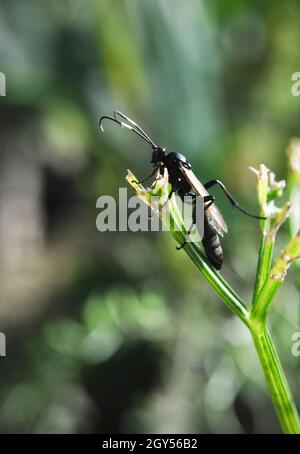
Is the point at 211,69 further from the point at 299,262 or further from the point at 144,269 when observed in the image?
the point at 299,262

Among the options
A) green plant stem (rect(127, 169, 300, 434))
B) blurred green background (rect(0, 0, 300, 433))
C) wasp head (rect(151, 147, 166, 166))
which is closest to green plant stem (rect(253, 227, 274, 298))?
green plant stem (rect(127, 169, 300, 434))

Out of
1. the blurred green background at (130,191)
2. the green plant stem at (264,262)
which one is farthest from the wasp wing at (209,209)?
the blurred green background at (130,191)

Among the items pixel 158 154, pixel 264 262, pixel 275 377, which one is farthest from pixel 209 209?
pixel 275 377

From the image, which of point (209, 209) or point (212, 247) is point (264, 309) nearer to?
point (212, 247)


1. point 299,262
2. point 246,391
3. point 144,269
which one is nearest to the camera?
point 299,262

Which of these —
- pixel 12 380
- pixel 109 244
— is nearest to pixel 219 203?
pixel 109 244
